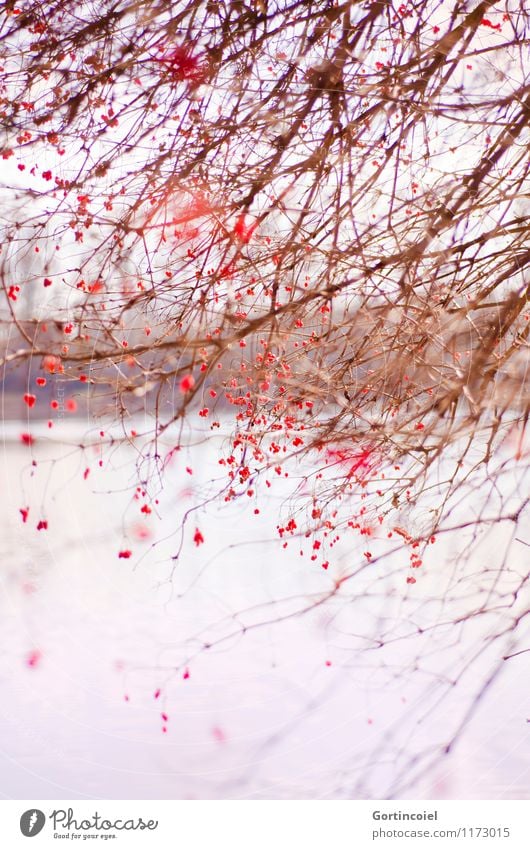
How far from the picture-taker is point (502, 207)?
6.74 ft

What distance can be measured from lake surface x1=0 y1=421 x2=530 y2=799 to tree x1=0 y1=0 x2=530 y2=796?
1.23 feet

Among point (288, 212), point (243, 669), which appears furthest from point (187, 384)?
point (243, 669)

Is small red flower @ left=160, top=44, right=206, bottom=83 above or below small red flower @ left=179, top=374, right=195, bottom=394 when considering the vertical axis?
above

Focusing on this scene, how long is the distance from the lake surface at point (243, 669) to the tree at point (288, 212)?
376 mm

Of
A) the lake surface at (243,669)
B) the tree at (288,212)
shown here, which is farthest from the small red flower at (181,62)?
the lake surface at (243,669)

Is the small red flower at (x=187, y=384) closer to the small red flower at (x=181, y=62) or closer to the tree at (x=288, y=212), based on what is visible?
the tree at (x=288, y=212)

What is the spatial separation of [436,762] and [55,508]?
1.85m

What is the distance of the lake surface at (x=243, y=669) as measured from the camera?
2.00 m

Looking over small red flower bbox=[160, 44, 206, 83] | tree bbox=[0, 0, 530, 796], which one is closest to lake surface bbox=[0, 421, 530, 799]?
tree bbox=[0, 0, 530, 796]

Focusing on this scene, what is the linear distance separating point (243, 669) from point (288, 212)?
125cm

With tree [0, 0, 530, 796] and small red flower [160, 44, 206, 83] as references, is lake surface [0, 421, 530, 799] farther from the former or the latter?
small red flower [160, 44, 206, 83]

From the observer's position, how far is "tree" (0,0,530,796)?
73.2 inches

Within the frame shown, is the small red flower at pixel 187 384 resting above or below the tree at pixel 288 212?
below
